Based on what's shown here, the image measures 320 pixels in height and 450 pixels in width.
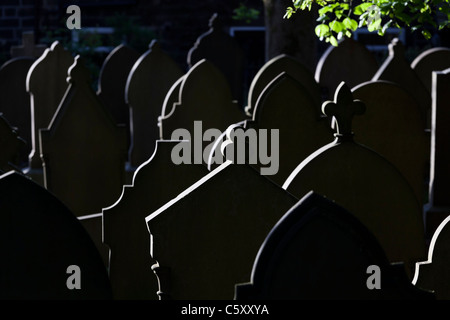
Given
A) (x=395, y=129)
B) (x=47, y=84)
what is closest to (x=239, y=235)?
(x=395, y=129)

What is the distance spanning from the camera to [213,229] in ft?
11.5

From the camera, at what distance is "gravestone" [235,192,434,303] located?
8.38 feet

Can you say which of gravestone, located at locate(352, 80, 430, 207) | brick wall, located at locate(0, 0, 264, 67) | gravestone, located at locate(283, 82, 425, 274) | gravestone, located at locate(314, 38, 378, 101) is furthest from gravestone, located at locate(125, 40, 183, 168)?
brick wall, located at locate(0, 0, 264, 67)

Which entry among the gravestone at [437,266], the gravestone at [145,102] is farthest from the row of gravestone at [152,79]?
the gravestone at [437,266]

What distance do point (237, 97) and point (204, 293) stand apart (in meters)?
6.24

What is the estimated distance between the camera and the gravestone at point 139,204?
14.0 feet

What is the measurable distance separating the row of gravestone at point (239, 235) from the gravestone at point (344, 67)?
410 centimetres

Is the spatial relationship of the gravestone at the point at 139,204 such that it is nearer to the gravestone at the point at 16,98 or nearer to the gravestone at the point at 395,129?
the gravestone at the point at 395,129

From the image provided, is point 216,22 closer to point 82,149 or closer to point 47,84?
point 47,84

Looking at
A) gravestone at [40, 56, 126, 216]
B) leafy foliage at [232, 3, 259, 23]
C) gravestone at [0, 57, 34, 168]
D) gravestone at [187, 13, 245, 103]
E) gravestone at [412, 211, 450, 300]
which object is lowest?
gravestone at [412, 211, 450, 300]

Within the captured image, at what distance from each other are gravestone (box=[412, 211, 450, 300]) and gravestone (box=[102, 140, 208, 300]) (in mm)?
→ 1315

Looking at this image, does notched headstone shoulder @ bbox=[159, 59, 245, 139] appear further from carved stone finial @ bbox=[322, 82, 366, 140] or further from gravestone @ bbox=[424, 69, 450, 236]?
carved stone finial @ bbox=[322, 82, 366, 140]
